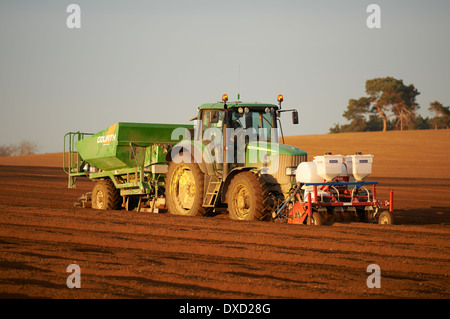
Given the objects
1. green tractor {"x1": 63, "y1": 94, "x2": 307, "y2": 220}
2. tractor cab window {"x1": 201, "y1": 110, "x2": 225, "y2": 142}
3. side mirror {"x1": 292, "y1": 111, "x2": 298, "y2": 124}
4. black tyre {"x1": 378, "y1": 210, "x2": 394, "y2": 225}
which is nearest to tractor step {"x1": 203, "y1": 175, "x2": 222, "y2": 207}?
green tractor {"x1": 63, "y1": 94, "x2": 307, "y2": 220}

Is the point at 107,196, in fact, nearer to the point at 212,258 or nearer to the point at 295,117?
the point at 295,117

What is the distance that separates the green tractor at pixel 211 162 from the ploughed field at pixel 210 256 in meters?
0.73

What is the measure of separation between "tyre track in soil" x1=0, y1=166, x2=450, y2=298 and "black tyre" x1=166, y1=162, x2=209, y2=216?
631 millimetres

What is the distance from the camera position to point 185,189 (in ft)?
44.1

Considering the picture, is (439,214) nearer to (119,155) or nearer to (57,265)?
(119,155)

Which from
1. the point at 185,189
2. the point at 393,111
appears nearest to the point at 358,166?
the point at 185,189

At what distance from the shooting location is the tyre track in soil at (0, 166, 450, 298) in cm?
607

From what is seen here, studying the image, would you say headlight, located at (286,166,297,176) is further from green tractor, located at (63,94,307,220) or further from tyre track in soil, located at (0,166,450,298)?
tyre track in soil, located at (0,166,450,298)

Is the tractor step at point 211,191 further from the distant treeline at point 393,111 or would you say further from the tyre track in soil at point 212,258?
the distant treeline at point 393,111

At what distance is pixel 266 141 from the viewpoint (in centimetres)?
1250

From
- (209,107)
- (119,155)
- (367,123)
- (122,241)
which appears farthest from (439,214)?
(367,123)

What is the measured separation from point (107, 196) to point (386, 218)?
718cm

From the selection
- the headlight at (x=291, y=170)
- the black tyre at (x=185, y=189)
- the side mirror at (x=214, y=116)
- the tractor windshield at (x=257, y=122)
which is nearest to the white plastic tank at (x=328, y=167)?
the headlight at (x=291, y=170)
